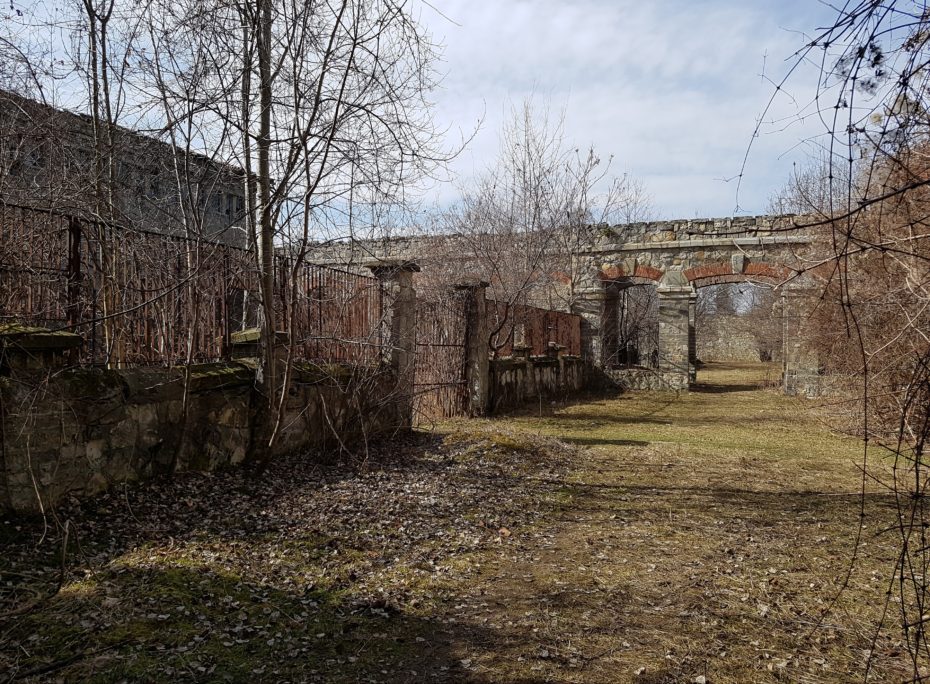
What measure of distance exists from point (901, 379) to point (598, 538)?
14.7ft

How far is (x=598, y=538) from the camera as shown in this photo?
14.7 ft

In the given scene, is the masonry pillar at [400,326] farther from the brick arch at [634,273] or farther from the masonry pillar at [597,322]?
the brick arch at [634,273]

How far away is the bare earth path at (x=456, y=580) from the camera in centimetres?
271

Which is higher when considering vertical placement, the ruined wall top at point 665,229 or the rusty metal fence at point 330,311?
the ruined wall top at point 665,229

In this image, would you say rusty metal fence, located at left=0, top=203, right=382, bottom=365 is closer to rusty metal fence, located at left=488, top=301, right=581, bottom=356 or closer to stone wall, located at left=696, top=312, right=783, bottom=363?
rusty metal fence, located at left=488, top=301, right=581, bottom=356

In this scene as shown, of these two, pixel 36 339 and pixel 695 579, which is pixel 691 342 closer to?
pixel 695 579

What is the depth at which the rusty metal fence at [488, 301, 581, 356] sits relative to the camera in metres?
11.1

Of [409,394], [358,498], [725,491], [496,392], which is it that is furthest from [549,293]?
[358,498]

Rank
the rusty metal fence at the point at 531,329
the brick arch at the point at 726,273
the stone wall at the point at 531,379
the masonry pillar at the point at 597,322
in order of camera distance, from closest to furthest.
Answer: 1. the stone wall at the point at 531,379
2. the rusty metal fence at the point at 531,329
3. the brick arch at the point at 726,273
4. the masonry pillar at the point at 597,322

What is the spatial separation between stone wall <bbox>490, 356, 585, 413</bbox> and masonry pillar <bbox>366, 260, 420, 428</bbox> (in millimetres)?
2949

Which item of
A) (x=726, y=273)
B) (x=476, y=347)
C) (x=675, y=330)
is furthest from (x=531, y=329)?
(x=726, y=273)

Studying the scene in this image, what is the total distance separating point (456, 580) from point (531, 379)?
8.89m

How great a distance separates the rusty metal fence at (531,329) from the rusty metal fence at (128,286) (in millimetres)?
5106

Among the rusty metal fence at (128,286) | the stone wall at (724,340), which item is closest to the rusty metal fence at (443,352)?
the rusty metal fence at (128,286)
